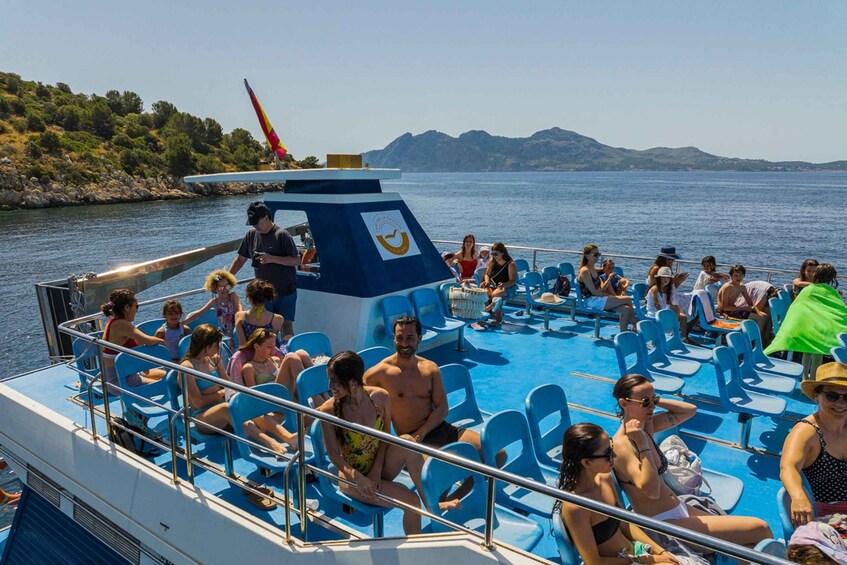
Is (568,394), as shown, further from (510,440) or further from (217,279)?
(217,279)

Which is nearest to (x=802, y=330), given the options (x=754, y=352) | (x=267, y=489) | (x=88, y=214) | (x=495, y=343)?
(x=754, y=352)

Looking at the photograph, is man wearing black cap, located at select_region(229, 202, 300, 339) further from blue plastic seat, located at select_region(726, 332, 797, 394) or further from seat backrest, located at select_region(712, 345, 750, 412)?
blue plastic seat, located at select_region(726, 332, 797, 394)

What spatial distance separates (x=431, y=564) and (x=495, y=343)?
509 cm

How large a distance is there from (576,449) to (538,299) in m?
6.05

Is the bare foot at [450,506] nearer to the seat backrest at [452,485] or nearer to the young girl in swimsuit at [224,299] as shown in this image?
the seat backrest at [452,485]

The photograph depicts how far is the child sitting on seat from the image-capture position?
19.3 ft

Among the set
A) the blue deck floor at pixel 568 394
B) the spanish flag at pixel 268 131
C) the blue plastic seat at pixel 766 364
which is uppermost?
the spanish flag at pixel 268 131

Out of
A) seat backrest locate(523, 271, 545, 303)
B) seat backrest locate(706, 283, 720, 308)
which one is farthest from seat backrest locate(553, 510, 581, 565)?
seat backrest locate(706, 283, 720, 308)

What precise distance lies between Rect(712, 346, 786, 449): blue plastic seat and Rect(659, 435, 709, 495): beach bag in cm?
152

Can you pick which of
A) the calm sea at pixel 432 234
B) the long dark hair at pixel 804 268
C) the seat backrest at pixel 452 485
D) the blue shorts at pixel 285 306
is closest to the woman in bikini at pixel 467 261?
the blue shorts at pixel 285 306

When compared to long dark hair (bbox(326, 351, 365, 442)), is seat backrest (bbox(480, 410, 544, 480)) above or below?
below

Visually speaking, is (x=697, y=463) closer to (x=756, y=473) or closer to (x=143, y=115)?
(x=756, y=473)

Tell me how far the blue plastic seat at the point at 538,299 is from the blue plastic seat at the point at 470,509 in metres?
5.36

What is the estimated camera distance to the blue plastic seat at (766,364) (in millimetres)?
6164
